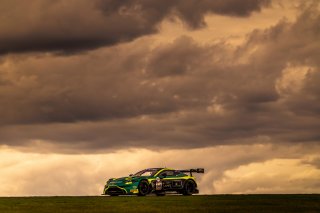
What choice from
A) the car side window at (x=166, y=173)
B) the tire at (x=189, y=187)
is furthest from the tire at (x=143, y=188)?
the tire at (x=189, y=187)

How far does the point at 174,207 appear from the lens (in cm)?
2269

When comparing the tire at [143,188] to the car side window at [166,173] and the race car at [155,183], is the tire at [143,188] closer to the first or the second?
the race car at [155,183]

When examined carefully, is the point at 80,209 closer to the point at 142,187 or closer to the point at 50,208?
the point at 50,208

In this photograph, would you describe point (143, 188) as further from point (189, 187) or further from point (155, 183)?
point (189, 187)

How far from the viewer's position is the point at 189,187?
116 ft

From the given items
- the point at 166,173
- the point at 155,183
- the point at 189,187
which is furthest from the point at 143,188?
the point at 189,187

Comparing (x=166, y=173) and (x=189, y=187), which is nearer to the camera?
(x=166, y=173)

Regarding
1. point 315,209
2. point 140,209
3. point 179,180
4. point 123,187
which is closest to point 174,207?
point 140,209

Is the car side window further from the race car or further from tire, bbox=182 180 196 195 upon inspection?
tire, bbox=182 180 196 195

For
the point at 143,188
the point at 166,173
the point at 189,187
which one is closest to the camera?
the point at 143,188

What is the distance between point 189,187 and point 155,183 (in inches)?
98.4

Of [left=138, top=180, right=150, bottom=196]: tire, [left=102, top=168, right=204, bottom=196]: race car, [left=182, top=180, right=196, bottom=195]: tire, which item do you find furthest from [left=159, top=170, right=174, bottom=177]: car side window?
[left=138, top=180, right=150, bottom=196]: tire

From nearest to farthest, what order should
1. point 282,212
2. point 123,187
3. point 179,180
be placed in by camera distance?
1. point 282,212
2. point 123,187
3. point 179,180

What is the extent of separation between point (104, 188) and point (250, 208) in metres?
12.9
